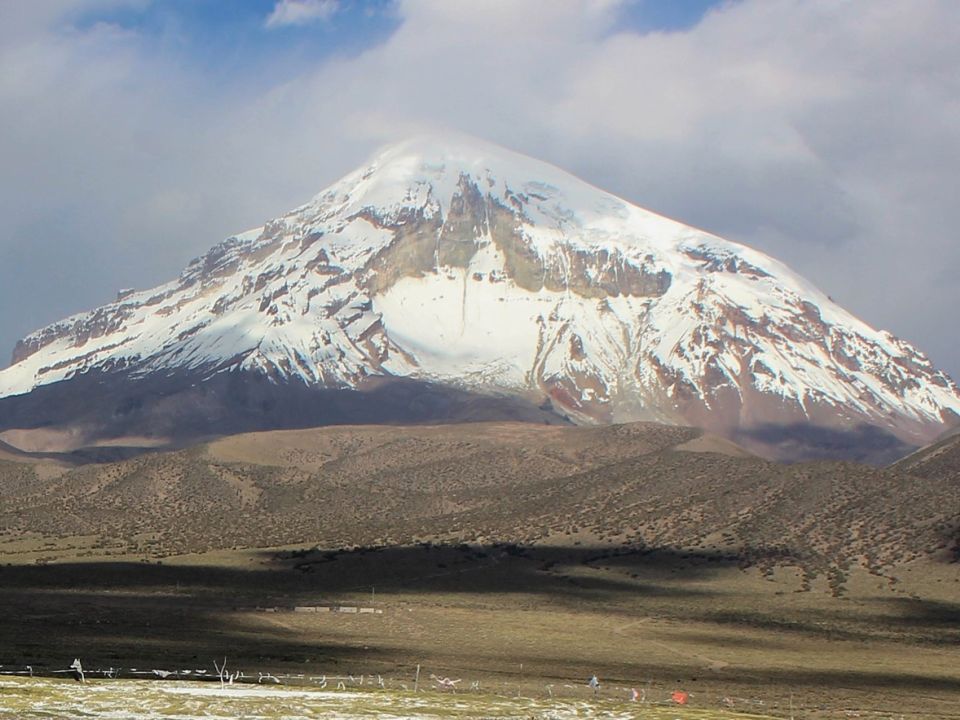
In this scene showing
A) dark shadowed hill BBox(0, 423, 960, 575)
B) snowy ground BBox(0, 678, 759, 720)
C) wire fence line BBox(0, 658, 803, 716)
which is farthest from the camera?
dark shadowed hill BBox(0, 423, 960, 575)

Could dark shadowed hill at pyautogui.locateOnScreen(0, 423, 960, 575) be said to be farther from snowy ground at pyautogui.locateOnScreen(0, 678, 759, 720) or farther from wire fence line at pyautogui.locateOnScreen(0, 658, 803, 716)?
snowy ground at pyautogui.locateOnScreen(0, 678, 759, 720)

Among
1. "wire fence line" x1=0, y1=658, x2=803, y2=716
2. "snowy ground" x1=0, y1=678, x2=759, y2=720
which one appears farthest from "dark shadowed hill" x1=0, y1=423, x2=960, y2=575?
"snowy ground" x1=0, y1=678, x2=759, y2=720

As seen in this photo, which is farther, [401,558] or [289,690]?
[401,558]

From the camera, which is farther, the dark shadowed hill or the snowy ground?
the dark shadowed hill

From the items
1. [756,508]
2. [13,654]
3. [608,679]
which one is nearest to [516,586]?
[756,508]

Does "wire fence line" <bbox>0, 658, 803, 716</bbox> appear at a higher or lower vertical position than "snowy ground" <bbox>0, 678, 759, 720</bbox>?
lower

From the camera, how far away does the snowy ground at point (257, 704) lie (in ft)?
104

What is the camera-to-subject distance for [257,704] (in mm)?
33969

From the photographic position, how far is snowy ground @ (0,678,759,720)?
104 ft

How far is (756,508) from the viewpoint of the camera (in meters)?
133

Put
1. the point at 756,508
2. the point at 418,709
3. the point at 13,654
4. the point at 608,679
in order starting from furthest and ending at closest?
the point at 756,508
the point at 608,679
the point at 13,654
the point at 418,709

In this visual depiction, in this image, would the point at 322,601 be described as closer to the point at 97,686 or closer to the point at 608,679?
the point at 608,679

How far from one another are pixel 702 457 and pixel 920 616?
68915 millimetres

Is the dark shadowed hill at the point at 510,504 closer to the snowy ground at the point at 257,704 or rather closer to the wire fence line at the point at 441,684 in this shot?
the wire fence line at the point at 441,684
